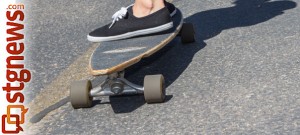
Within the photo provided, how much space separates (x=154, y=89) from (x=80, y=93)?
50 cm

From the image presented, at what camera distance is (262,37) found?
5133 millimetres

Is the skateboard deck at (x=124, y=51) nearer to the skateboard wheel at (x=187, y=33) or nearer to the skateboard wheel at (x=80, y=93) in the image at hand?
the skateboard wheel at (x=80, y=93)

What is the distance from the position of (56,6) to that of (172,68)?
9.73ft

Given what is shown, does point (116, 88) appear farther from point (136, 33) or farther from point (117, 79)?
point (136, 33)

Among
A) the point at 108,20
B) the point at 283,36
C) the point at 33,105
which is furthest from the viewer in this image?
the point at 108,20

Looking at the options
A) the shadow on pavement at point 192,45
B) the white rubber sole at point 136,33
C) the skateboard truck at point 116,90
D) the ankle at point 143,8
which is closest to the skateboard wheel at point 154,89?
the skateboard truck at point 116,90

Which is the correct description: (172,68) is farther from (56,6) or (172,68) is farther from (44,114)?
(56,6)

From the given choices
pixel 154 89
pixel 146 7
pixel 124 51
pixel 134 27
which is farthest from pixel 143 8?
pixel 154 89

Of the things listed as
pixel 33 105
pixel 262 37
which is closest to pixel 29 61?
pixel 33 105

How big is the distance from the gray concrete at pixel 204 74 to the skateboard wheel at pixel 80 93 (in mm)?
74

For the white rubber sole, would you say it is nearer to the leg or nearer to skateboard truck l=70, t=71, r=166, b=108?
the leg

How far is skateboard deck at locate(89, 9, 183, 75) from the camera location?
378 cm

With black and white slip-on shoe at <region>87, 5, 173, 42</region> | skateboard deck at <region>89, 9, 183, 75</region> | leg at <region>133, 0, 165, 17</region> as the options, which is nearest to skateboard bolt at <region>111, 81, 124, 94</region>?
skateboard deck at <region>89, 9, 183, 75</region>

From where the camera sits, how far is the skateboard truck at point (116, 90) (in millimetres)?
3803
